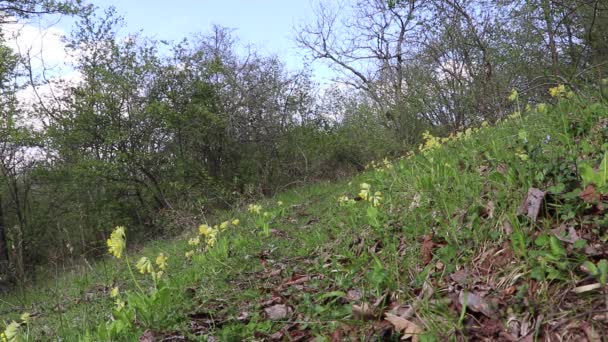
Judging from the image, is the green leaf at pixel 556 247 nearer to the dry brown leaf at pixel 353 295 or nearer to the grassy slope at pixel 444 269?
the grassy slope at pixel 444 269

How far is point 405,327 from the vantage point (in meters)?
1.80

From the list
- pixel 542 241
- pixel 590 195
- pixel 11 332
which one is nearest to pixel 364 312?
pixel 542 241

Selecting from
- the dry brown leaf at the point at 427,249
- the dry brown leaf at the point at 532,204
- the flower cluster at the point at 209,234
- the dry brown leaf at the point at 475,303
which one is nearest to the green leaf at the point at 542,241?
the dry brown leaf at the point at 532,204

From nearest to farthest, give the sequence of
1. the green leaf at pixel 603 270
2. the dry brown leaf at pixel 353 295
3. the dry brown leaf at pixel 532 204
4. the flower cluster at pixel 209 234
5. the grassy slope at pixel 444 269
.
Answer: the green leaf at pixel 603 270, the grassy slope at pixel 444 269, the dry brown leaf at pixel 532 204, the dry brown leaf at pixel 353 295, the flower cluster at pixel 209 234

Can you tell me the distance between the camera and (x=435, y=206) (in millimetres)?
2887

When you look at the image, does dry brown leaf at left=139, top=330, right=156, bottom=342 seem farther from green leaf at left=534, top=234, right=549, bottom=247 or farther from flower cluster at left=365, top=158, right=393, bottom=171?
flower cluster at left=365, top=158, right=393, bottom=171

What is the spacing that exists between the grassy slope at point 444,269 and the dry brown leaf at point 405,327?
0.03 meters

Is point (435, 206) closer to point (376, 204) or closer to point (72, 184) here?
point (376, 204)

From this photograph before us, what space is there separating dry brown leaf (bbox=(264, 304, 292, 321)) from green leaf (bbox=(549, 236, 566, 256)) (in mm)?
1297

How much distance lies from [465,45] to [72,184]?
12.2 meters

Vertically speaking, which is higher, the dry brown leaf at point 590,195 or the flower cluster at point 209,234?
the dry brown leaf at point 590,195

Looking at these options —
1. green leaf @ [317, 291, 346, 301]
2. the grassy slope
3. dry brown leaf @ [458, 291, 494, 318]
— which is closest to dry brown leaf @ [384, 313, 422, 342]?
the grassy slope

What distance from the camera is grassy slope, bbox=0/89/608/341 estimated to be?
170 centimetres

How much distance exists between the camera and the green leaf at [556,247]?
175 centimetres
